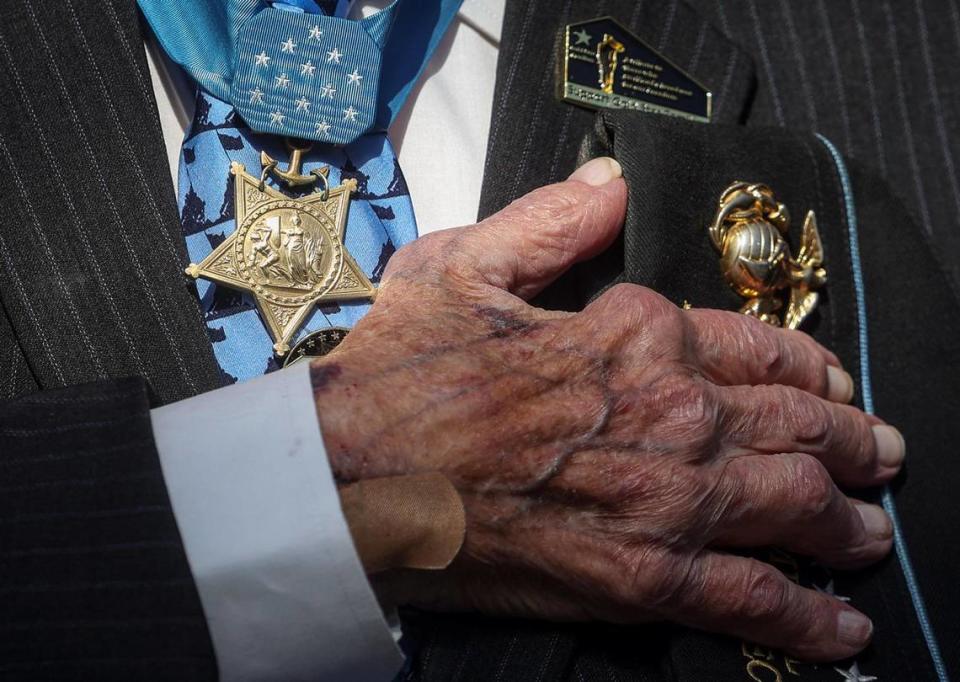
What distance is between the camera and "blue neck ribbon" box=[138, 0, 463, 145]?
2.46 ft

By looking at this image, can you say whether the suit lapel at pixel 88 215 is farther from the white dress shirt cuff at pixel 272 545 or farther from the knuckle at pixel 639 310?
the knuckle at pixel 639 310

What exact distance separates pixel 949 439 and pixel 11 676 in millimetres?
864

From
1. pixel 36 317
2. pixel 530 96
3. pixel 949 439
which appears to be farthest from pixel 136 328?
pixel 949 439

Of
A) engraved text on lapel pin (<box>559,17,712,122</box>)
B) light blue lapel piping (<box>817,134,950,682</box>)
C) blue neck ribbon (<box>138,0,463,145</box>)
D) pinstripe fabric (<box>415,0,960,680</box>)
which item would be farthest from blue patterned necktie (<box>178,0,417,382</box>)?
light blue lapel piping (<box>817,134,950,682</box>)

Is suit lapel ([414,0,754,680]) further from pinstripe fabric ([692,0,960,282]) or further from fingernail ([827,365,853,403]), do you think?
fingernail ([827,365,853,403])

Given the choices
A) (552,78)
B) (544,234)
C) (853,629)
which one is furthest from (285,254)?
(853,629)

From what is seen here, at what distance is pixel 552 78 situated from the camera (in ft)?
2.97

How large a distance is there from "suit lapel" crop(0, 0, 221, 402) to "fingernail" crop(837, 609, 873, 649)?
0.57 m

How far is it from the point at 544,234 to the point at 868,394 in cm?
40

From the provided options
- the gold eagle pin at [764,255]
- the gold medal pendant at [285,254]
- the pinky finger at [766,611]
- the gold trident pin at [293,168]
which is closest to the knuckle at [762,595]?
the pinky finger at [766,611]

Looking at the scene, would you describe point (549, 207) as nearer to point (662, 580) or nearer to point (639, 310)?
point (639, 310)

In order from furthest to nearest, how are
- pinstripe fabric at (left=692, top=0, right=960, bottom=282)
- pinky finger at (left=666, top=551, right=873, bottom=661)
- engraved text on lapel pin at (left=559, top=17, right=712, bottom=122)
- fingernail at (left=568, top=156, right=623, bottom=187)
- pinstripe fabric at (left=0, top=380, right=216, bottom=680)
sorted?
pinstripe fabric at (left=692, top=0, right=960, bottom=282)
engraved text on lapel pin at (left=559, top=17, right=712, bottom=122)
fingernail at (left=568, top=156, right=623, bottom=187)
pinky finger at (left=666, top=551, right=873, bottom=661)
pinstripe fabric at (left=0, top=380, right=216, bottom=680)

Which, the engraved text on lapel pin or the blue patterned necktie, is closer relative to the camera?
the blue patterned necktie

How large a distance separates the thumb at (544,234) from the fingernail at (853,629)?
0.38m
